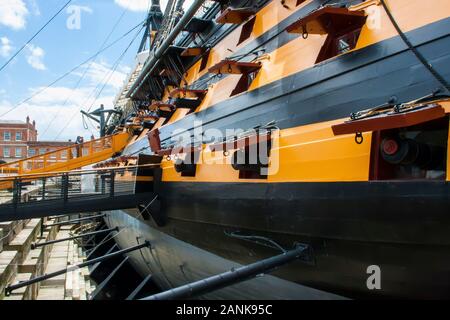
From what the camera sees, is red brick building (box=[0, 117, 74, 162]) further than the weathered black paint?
Yes

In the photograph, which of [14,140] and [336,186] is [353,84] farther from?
[14,140]

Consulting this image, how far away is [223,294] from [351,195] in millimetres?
3476

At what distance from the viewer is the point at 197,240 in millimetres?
6781

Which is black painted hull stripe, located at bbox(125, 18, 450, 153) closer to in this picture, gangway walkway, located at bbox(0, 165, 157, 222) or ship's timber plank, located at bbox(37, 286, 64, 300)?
gangway walkway, located at bbox(0, 165, 157, 222)

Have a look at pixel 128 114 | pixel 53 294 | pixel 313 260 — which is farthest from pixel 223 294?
pixel 128 114

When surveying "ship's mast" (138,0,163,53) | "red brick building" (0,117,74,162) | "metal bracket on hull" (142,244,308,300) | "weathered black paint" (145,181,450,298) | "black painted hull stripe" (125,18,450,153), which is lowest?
"metal bracket on hull" (142,244,308,300)

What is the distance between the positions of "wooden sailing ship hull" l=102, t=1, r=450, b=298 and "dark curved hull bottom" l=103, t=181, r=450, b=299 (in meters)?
0.01

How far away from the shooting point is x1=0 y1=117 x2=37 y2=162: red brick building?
2756 inches

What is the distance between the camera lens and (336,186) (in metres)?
4.03

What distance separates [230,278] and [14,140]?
7609 centimetres

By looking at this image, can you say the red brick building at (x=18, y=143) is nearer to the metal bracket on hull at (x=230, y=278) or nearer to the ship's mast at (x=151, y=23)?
the ship's mast at (x=151, y=23)

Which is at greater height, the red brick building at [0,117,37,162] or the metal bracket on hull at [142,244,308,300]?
the red brick building at [0,117,37,162]

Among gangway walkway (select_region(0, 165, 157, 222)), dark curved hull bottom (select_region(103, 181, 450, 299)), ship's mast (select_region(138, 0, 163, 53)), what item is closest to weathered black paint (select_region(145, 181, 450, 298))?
dark curved hull bottom (select_region(103, 181, 450, 299))

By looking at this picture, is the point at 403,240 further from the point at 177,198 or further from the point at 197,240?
the point at 177,198
